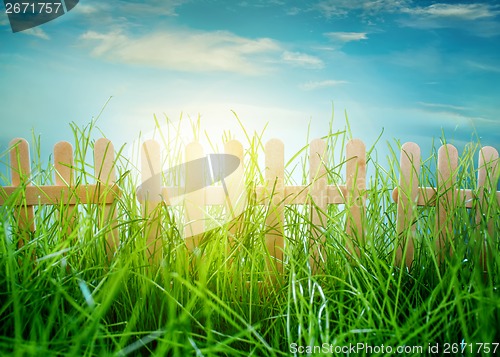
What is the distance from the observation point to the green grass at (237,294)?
1.46 meters

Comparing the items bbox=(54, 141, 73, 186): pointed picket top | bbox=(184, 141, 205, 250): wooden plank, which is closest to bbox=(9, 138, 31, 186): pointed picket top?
bbox=(54, 141, 73, 186): pointed picket top

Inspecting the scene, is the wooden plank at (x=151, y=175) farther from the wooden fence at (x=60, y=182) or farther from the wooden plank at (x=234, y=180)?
the wooden plank at (x=234, y=180)

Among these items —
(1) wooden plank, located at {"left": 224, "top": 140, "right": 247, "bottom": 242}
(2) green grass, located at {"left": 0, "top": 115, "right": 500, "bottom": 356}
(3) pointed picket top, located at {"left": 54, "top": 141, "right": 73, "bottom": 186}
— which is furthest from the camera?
(3) pointed picket top, located at {"left": 54, "top": 141, "right": 73, "bottom": 186}

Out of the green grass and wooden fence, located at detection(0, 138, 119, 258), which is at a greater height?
wooden fence, located at detection(0, 138, 119, 258)

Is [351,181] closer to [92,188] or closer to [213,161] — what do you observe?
[213,161]

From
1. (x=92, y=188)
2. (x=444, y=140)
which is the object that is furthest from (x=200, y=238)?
(x=444, y=140)

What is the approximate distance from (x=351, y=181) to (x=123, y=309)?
168 centimetres

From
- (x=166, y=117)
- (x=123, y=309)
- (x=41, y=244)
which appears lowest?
(x=123, y=309)

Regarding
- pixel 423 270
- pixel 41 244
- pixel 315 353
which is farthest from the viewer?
pixel 41 244

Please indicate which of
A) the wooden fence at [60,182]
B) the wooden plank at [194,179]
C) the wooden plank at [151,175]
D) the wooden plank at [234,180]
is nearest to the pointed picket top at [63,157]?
the wooden fence at [60,182]

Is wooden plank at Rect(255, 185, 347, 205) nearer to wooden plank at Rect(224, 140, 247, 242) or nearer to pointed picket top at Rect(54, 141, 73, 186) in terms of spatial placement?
wooden plank at Rect(224, 140, 247, 242)

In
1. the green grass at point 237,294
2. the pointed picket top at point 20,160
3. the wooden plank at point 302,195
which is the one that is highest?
the pointed picket top at point 20,160

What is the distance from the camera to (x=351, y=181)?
3080 mm

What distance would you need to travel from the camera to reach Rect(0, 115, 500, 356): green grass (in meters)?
1.46
